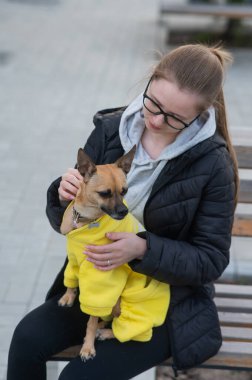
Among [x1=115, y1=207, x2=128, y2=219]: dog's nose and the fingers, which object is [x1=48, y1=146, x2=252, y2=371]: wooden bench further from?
[x1=115, y1=207, x2=128, y2=219]: dog's nose

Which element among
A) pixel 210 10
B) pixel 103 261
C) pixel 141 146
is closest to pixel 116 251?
pixel 103 261

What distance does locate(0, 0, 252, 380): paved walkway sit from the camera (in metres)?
4.54

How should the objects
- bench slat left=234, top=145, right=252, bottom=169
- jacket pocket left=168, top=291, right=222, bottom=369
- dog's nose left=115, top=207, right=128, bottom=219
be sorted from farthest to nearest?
bench slat left=234, top=145, right=252, bottom=169 < jacket pocket left=168, top=291, right=222, bottom=369 < dog's nose left=115, top=207, right=128, bottom=219

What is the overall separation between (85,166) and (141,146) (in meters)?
0.39

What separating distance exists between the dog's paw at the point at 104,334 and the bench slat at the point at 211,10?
9568mm

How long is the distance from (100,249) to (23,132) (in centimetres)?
491

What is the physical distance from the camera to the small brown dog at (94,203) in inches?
91.9

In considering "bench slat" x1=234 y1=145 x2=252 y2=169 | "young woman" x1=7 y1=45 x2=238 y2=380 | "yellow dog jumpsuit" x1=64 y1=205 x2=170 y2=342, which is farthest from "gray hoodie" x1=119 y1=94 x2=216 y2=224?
"bench slat" x1=234 y1=145 x2=252 y2=169

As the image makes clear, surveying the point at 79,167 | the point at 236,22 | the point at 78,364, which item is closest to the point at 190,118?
the point at 79,167

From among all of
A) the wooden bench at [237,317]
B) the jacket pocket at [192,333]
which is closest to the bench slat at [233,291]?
the wooden bench at [237,317]

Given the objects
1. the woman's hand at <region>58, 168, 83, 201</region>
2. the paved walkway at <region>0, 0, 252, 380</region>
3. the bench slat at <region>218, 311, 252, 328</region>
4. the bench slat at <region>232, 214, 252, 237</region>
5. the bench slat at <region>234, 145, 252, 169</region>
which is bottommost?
the paved walkway at <region>0, 0, 252, 380</region>

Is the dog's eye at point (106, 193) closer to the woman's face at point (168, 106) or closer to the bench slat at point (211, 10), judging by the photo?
the woman's face at point (168, 106)

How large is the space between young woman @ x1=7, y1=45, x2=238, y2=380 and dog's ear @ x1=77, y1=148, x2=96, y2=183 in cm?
14

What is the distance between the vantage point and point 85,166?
2.38 meters
